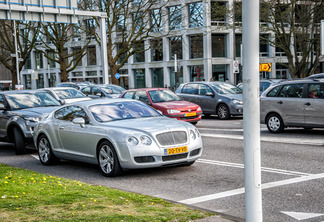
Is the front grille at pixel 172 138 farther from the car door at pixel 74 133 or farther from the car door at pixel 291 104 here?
the car door at pixel 291 104

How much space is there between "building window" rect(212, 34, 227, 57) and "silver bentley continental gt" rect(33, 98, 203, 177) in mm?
44777

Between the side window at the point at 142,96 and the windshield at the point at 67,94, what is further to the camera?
the windshield at the point at 67,94

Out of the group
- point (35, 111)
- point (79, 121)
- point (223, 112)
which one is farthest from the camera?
point (223, 112)

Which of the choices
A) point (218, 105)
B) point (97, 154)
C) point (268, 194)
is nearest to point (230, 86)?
point (218, 105)

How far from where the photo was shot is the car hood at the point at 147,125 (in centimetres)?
927

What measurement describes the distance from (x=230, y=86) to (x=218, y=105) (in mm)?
1423

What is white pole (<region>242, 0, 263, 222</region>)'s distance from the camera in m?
4.30

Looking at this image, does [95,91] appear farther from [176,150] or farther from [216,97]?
[176,150]

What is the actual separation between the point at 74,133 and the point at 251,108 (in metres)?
6.70

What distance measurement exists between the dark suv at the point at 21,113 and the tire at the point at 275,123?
683 centimetres

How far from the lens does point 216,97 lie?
22.5 metres

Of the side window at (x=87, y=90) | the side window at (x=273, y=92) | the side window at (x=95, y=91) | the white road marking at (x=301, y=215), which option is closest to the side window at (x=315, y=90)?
the side window at (x=273, y=92)

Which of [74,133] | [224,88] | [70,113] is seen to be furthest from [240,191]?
[224,88]

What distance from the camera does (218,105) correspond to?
22.6 m
